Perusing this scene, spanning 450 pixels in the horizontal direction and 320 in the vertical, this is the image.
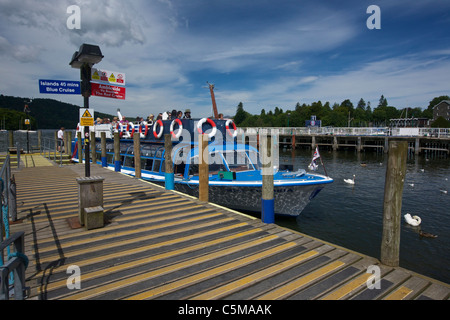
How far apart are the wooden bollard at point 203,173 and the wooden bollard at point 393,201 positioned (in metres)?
4.98

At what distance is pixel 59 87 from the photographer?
6156mm

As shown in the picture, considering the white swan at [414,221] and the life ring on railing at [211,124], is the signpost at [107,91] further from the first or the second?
the white swan at [414,221]

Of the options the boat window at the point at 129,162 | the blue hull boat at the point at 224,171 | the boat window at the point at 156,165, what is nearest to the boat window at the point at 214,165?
the blue hull boat at the point at 224,171

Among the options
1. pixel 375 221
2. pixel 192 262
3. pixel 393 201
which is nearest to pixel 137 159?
pixel 192 262

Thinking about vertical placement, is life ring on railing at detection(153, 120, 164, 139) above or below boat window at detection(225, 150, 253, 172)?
above

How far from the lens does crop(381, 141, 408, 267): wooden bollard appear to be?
182 inches

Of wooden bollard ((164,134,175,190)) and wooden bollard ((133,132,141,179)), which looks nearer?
wooden bollard ((164,134,175,190))

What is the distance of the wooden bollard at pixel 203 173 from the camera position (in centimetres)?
858

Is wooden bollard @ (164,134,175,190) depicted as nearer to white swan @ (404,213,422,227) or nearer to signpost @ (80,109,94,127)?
signpost @ (80,109,94,127)

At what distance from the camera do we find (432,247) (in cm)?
1067

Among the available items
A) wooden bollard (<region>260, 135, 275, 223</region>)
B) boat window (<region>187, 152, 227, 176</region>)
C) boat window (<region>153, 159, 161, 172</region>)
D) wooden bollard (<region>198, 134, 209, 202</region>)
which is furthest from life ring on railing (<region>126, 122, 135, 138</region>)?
wooden bollard (<region>260, 135, 275, 223</region>)

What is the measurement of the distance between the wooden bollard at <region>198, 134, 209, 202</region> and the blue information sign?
13.1 feet
